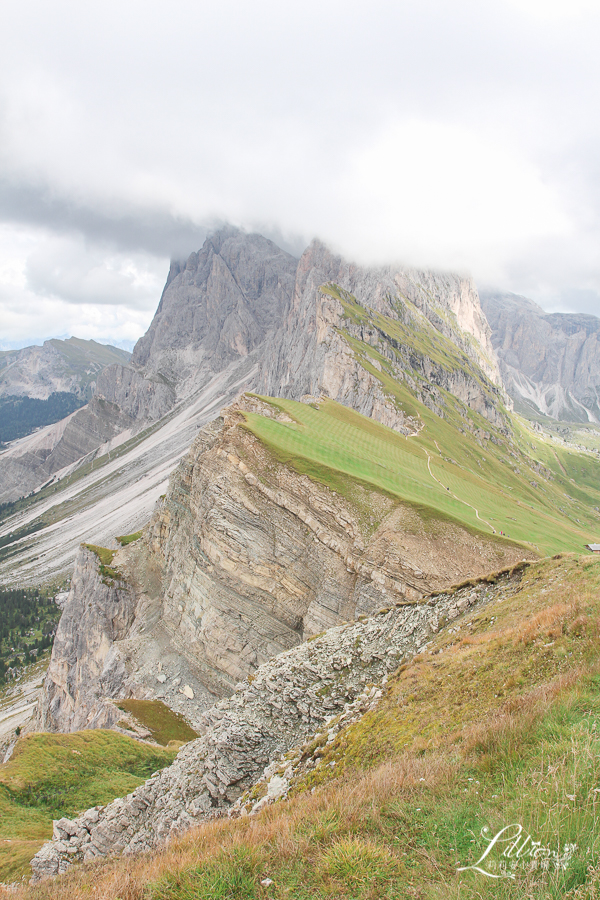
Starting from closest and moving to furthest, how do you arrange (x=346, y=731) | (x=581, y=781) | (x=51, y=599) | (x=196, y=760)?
(x=581, y=781) → (x=346, y=731) → (x=196, y=760) → (x=51, y=599)

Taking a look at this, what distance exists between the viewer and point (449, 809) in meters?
6.38

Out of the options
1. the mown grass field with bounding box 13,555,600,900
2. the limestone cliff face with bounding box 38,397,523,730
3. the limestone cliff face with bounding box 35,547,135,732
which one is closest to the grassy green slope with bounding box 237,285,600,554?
the limestone cliff face with bounding box 38,397,523,730

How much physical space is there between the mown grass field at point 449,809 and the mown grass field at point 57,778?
7.92 meters

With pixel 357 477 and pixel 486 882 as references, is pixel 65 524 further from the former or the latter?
pixel 486 882

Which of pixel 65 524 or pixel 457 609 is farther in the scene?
pixel 65 524

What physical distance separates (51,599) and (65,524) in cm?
4826

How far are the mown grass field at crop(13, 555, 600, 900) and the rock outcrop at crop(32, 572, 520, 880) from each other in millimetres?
3066

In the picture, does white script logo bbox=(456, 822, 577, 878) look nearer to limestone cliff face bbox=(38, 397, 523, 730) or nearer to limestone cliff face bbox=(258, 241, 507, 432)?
limestone cliff face bbox=(38, 397, 523, 730)

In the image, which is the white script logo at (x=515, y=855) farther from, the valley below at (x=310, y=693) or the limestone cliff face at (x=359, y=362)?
the limestone cliff face at (x=359, y=362)

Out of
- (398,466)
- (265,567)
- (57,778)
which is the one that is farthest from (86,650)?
(398,466)

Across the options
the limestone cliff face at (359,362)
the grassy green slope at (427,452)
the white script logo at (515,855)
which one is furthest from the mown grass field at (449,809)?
the limestone cliff face at (359,362)

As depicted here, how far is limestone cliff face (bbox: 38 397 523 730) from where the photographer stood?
3450 centimetres

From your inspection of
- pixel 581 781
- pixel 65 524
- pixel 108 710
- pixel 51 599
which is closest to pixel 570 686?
pixel 581 781

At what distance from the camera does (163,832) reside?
44.7 ft
